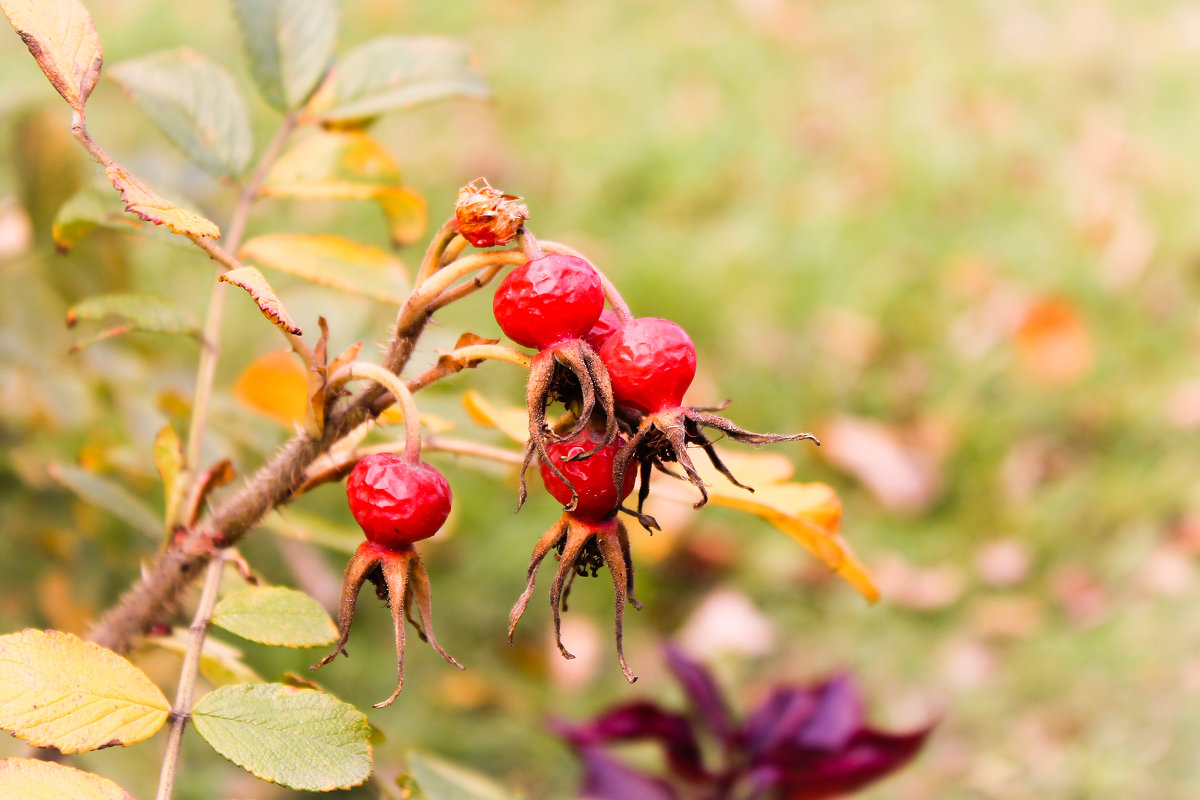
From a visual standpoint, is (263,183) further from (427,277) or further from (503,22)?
(503,22)

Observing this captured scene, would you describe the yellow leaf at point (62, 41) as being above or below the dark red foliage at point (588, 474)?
above

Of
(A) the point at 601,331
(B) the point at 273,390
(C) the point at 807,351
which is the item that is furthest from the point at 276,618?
(C) the point at 807,351

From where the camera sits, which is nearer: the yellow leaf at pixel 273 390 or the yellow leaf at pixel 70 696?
the yellow leaf at pixel 70 696

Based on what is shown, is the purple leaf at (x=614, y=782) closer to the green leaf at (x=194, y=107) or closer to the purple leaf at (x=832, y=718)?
the purple leaf at (x=832, y=718)

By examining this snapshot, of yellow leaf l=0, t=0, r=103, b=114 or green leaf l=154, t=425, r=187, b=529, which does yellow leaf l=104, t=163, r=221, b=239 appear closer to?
yellow leaf l=0, t=0, r=103, b=114

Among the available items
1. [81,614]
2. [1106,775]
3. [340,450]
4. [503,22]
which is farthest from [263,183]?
[503,22]

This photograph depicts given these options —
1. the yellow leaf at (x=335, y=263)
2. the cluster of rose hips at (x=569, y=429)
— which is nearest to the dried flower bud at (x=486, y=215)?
the cluster of rose hips at (x=569, y=429)
